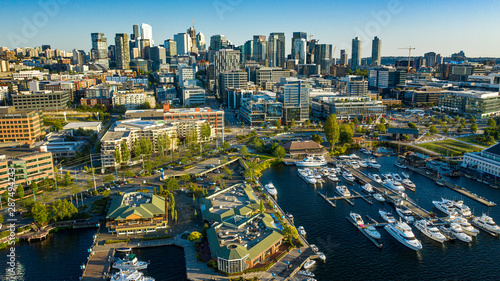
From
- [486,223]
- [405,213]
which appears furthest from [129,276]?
[486,223]

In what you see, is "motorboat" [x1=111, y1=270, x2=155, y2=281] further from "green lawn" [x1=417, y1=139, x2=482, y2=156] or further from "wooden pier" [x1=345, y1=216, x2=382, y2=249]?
"green lawn" [x1=417, y1=139, x2=482, y2=156]

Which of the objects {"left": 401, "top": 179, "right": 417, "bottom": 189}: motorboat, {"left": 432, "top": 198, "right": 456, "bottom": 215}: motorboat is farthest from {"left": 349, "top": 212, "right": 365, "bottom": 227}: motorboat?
{"left": 401, "top": 179, "right": 417, "bottom": 189}: motorboat

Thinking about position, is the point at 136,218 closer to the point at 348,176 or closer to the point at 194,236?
the point at 194,236

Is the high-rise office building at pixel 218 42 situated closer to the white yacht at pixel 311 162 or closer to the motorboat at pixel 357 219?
the white yacht at pixel 311 162

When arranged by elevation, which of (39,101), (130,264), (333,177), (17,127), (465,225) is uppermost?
(39,101)

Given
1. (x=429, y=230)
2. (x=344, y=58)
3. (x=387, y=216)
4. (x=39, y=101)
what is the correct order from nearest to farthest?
1. (x=429, y=230)
2. (x=387, y=216)
3. (x=39, y=101)
4. (x=344, y=58)

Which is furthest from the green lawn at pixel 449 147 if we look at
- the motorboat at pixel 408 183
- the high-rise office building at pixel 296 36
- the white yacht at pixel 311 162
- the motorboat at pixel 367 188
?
the high-rise office building at pixel 296 36
